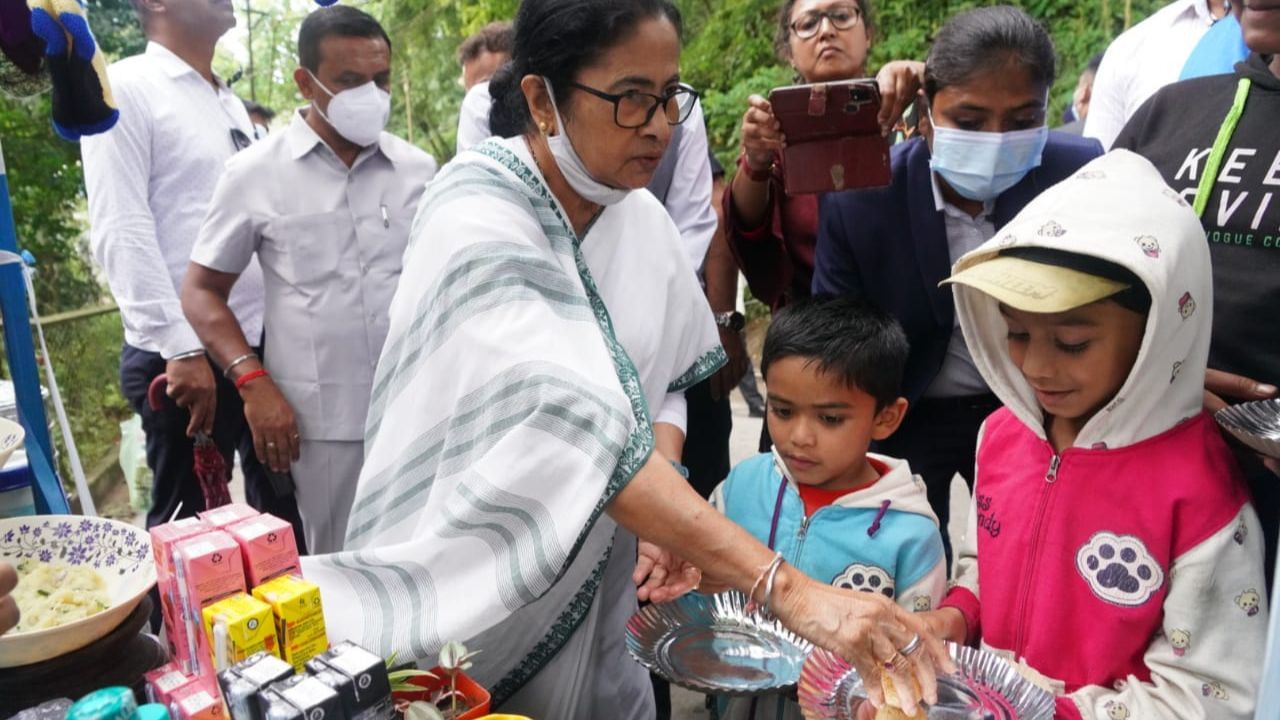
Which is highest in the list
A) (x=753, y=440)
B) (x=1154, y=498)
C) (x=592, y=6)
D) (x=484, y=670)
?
(x=592, y=6)

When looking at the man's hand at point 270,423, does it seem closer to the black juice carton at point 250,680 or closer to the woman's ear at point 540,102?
the woman's ear at point 540,102

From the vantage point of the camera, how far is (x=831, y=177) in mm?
2434

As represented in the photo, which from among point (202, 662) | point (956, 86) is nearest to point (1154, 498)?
point (956, 86)

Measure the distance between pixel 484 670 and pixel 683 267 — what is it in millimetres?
1026

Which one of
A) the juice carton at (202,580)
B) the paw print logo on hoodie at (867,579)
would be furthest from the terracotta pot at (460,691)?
the paw print logo on hoodie at (867,579)

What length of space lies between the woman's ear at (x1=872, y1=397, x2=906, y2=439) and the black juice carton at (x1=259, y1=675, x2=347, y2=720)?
1.46m

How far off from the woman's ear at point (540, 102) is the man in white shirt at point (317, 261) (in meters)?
1.30

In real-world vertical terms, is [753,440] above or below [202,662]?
below

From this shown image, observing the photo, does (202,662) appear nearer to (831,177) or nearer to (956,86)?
(831,177)

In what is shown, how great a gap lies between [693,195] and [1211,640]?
2344 millimetres

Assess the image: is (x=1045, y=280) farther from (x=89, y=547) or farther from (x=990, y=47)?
(x=89, y=547)

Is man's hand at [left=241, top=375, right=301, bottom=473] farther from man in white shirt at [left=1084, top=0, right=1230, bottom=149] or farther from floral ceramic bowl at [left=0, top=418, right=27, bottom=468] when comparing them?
man in white shirt at [left=1084, top=0, right=1230, bottom=149]

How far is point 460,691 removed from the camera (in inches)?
58.5

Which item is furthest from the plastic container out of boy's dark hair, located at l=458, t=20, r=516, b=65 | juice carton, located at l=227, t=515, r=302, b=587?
boy's dark hair, located at l=458, t=20, r=516, b=65
